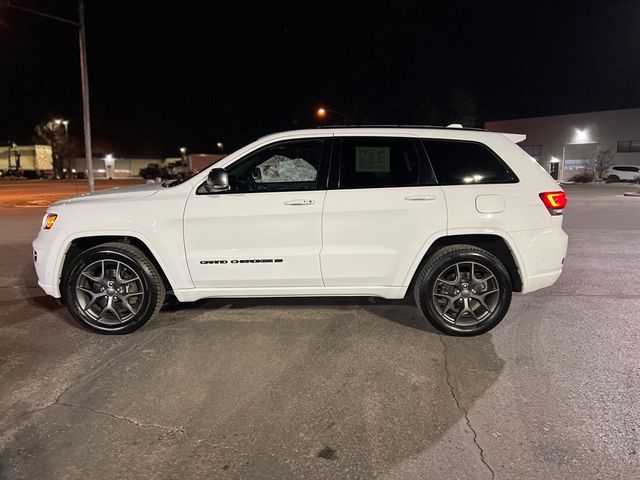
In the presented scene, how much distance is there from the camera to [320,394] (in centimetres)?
362

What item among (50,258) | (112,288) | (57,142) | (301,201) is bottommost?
(112,288)

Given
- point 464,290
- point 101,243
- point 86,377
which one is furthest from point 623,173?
point 86,377

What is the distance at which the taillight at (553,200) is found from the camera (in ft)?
15.2

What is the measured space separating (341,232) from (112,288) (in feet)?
7.29

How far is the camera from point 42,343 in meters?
4.66

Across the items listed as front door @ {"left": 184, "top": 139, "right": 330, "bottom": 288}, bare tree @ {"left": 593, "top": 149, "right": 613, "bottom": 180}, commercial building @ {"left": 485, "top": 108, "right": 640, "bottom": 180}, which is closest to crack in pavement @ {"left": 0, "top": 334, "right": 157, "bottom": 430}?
front door @ {"left": 184, "top": 139, "right": 330, "bottom": 288}

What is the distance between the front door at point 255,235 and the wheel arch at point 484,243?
1.01 m

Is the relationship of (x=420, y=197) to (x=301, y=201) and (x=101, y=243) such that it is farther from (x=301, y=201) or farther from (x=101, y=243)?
(x=101, y=243)

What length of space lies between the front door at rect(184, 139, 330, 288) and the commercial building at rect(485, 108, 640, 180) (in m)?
46.8

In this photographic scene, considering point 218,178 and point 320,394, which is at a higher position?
point 218,178

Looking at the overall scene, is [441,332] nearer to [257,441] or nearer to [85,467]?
[257,441]

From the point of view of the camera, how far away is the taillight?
15.2 feet

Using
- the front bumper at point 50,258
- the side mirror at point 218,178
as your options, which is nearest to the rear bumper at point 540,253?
the side mirror at point 218,178

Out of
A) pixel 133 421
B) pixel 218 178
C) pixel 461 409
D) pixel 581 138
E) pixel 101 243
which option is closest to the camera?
pixel 133 421
